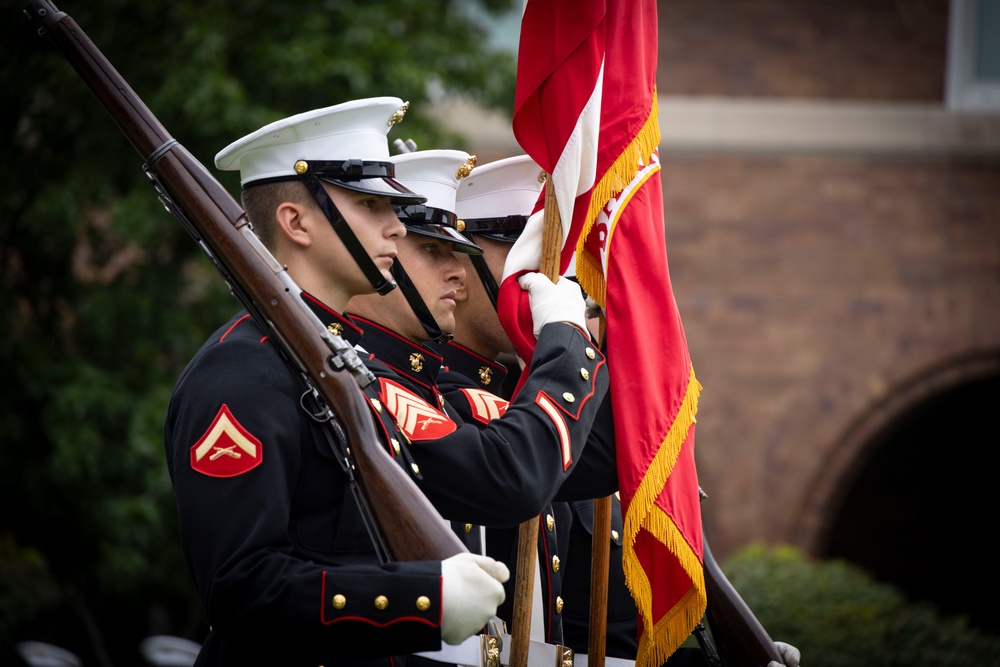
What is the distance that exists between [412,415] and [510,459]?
241mm

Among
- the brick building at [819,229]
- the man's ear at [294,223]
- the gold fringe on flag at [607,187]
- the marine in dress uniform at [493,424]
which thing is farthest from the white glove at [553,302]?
the brick building at [819,229]

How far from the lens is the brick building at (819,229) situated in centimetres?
889

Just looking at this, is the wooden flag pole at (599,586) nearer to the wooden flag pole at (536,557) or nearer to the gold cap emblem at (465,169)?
the wooden flag pole at (536,557)

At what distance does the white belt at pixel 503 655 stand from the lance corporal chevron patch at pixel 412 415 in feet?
1.38

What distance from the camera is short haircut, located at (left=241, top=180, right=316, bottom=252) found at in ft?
7.98

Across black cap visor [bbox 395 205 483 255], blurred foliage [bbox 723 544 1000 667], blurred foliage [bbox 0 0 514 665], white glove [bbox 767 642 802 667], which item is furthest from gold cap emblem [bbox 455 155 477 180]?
blurred foliage [bbox 723 544 1000 667]

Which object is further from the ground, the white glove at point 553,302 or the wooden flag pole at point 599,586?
the white glove at point 553,302

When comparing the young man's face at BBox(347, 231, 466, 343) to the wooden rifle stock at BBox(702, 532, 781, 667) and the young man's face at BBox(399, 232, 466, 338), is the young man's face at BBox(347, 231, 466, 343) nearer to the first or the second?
the young man's face at BBox(399, 232, 466, 338)

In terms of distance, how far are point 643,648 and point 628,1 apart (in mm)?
1602

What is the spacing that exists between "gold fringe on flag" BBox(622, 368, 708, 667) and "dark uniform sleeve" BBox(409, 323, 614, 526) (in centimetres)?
38

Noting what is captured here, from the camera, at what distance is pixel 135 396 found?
23.0 feet

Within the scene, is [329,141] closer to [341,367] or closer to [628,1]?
[341,367]

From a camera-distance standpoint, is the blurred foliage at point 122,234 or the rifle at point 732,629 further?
the blurred foliage at point 122,234

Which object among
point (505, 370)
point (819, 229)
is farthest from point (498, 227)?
point (819, 229)
